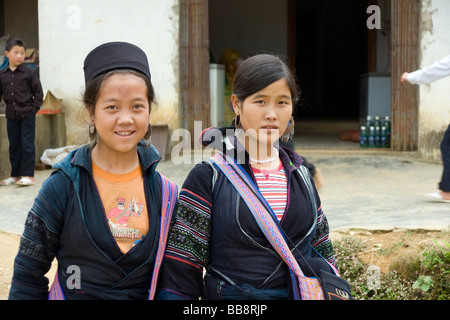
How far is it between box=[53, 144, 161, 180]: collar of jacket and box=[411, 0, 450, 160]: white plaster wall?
6519 millimetres

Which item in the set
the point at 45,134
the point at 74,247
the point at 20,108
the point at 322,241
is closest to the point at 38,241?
the point at 74,247

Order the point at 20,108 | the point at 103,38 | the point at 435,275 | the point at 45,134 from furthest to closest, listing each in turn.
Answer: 1. the point at 103,38
2. the point at 45,134
3. the point at 20,108
4. the point at 435,275

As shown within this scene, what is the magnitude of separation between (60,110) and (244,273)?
22.1ft

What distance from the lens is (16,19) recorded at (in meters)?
11.5

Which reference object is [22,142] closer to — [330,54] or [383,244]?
[383,244]

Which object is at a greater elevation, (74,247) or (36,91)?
(36,91)

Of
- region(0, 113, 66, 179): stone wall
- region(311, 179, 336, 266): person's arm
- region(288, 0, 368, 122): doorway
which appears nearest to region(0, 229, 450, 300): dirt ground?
region(311, 179, 336, 266): person's arm

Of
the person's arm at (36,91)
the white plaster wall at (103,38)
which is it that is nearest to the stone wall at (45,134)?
the white plaster wall at (103,38)

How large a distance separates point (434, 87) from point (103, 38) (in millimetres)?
4417

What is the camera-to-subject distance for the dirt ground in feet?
13.5

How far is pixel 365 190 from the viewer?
6.09 metres

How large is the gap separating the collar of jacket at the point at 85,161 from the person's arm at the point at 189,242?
15cm

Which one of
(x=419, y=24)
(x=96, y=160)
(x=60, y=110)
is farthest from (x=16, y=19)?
(x=96, y=160)

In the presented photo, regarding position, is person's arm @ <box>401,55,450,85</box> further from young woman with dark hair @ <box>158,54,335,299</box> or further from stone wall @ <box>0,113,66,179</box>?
stone wall @ <box>0,113,66,179</box>
